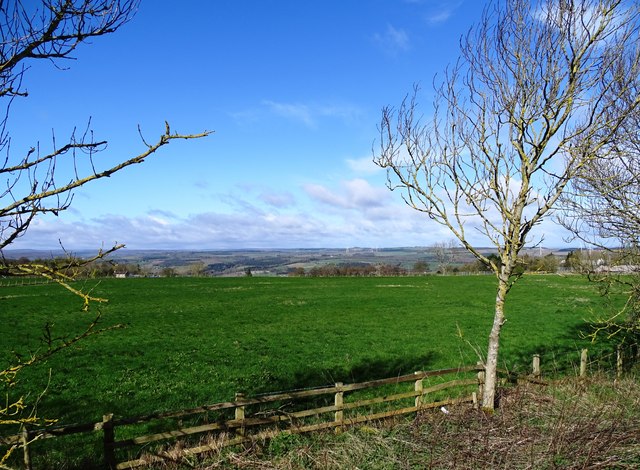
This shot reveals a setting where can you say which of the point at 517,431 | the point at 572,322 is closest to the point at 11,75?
the point at 517,431

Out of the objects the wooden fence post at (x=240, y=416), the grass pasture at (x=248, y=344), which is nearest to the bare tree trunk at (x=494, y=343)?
the grass pasture at (x=248, y=344)

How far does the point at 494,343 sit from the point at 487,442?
2.66 meters

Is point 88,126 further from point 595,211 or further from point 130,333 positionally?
point 130,333

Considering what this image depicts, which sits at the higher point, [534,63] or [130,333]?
[534,63]

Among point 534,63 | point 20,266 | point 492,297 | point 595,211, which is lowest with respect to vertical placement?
→ point 492,297

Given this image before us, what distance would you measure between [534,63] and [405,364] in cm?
1245

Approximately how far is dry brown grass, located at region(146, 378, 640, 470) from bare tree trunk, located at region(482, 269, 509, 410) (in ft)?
1.17

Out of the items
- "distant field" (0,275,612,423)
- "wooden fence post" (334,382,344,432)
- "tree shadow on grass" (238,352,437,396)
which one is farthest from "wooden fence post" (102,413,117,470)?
"tree shadow on grass" (238,352,437,396)

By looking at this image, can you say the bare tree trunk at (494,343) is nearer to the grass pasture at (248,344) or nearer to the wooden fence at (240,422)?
the grass pasture at (248,344)

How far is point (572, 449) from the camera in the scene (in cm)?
654

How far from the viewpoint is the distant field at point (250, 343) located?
13.7 metres

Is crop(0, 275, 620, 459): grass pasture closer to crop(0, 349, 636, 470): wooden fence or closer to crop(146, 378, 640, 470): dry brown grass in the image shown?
crop(0, 349, 636, 470): wooden fence

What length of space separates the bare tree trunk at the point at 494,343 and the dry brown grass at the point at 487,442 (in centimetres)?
36

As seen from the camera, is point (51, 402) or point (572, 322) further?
point (572, 322)
